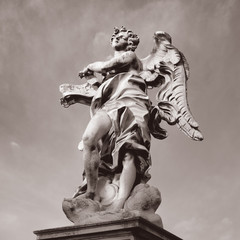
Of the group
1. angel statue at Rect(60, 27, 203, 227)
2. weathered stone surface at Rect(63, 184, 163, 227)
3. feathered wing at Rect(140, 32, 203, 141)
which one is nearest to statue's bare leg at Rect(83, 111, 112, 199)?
angel statue at Rect(60, 27, 203, 227)

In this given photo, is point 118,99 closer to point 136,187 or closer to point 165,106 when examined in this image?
point 165,106

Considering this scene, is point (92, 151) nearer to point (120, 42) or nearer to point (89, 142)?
point (89, 142)

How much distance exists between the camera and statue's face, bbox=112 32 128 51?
673 cm

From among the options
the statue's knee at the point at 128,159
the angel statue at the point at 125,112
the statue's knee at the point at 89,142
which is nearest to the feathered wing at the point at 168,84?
the angel statue at the point at 125,112

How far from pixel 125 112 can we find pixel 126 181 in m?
1.01

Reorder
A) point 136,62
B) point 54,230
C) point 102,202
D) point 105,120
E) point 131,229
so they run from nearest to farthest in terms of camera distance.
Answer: point 131,229 → point 54,230 → point 102,202 → point 105,120 → point 136,62

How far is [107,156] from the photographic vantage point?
5.74m

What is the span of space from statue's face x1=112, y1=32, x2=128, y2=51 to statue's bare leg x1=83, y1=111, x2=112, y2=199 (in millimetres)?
1597

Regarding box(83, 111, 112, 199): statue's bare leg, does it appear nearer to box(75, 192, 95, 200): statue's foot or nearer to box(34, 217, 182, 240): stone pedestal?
box(75, 192, 95, 200): statue's foot

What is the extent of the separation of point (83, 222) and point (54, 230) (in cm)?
33

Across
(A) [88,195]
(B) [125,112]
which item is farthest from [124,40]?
(A) [88,195]

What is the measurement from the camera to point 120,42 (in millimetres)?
6734

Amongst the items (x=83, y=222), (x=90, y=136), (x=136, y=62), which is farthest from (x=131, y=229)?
(x=136, y=62)

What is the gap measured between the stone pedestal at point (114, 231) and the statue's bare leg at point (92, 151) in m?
0.79
